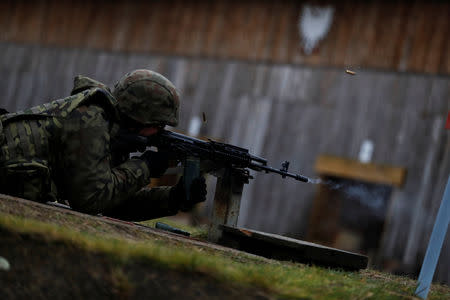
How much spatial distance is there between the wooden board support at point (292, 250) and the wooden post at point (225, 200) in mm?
255

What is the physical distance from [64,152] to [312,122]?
6692 millimetres

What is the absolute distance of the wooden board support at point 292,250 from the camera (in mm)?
5258

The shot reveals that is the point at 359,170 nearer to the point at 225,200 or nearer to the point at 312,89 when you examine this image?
the point at 312,89

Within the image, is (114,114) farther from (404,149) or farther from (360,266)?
(404,149)

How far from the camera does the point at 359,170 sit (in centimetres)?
1066

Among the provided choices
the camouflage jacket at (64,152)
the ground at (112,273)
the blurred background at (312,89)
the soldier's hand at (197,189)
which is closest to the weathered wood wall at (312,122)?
the blurred background at (312,89)

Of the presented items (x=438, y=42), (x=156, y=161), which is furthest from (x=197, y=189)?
(x=438, y=42)

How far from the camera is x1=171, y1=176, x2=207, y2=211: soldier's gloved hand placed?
18.5 ft

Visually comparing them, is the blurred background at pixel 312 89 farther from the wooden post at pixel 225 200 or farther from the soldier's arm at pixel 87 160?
the soldier's arm at pixel 87 160

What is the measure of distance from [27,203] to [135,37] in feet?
29.8

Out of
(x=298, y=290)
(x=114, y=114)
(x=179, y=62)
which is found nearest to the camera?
(x=298, y=290)

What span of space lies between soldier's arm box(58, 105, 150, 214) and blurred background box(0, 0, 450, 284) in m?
6.18

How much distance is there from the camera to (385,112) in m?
10.5

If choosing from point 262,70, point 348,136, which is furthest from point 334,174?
point 262,70
